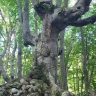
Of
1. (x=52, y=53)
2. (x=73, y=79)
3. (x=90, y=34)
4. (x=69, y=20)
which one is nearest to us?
(x=52, y=53)

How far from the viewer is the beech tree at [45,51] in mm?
5410

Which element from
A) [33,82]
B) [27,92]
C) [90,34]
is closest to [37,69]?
[33,82]

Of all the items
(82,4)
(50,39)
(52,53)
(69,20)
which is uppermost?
(82,4)

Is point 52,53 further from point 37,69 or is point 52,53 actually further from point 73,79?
point 73,79

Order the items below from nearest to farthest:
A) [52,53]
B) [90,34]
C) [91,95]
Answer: [91,95] → [52,53] → [90,34]

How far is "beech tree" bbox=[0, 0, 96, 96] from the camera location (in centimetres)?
541

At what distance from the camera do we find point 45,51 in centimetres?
670

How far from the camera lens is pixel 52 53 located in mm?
6727

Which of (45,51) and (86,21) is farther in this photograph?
(86,21)

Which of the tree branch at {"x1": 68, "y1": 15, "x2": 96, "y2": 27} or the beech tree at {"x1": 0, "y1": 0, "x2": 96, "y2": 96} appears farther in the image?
the tree branch at {"x1": 68, "y1": 15, "x2": 96, "y2": 27}

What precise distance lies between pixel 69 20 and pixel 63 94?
119 inches

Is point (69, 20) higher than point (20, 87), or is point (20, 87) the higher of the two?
point (69, 20)

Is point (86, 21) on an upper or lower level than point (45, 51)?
upper

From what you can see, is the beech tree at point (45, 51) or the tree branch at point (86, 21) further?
the tree branch at point (86, 21)
